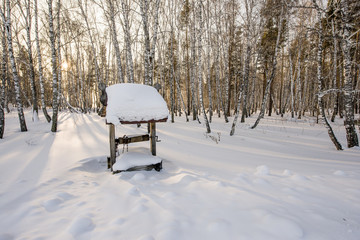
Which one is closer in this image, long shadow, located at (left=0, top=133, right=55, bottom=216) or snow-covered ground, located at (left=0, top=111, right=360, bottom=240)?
snow-covered ground, located at (left=0, top=111, right=360, bottom=240)

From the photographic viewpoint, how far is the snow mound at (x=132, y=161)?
415 centimetres

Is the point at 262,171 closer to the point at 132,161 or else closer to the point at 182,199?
the point at 182,199

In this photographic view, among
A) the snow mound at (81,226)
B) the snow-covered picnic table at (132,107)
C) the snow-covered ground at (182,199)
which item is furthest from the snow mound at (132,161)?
the snow mound at (81,226)

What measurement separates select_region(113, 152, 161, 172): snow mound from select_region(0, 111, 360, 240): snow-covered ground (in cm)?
23

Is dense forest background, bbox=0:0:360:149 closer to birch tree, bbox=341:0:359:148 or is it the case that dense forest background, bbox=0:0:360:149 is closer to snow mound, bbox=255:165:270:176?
birch tree, bbox=341:0:359:148

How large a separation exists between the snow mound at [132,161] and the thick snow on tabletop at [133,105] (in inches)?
46.5

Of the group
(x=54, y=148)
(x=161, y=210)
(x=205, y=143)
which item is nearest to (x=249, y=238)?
(x=161, y=210)

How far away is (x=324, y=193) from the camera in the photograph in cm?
286

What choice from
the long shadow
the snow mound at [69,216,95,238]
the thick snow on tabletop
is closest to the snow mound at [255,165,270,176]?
the thick snow on tabletop

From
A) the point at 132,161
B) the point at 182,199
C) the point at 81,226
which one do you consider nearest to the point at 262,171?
the point at 182,199

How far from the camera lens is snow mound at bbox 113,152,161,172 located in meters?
4.15

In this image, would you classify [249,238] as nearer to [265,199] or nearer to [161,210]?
[265,199]

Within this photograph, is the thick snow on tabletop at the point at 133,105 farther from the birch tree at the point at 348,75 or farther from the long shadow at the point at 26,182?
the birch tree at the point at 348,75

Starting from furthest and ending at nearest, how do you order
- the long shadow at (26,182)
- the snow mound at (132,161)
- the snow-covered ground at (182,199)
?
the snow mound at (132,161) < the long shadow at (26,182) < the snow-covered ground at (182,199)
